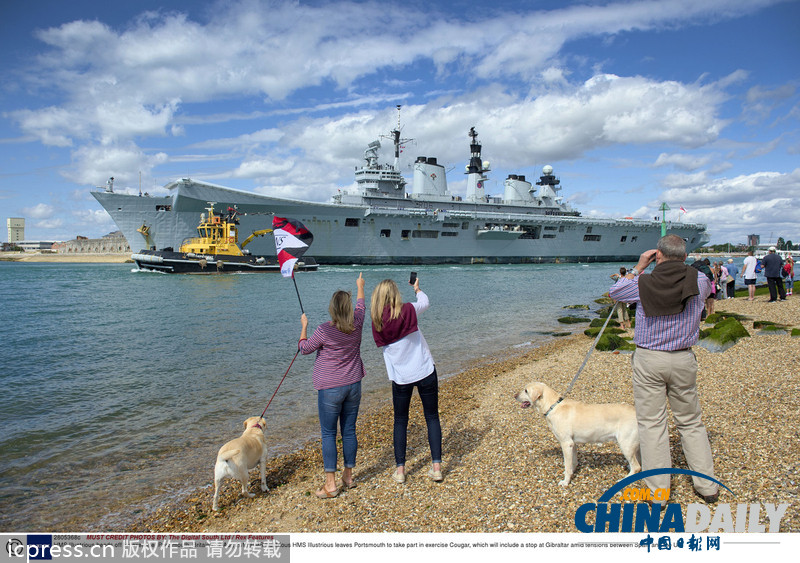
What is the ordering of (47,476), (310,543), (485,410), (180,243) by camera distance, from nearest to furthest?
(310,543), (47,476), (485,410), (180,243)

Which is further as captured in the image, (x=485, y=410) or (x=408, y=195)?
(x=408, y=195)

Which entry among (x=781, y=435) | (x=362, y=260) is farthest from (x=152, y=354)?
(x=362, y=260)

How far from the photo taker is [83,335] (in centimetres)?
1415

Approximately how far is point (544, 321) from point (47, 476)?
1490cm

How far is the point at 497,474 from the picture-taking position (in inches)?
153

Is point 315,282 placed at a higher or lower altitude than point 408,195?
lower

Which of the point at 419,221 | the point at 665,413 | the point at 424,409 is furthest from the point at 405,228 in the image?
the point at 665,413

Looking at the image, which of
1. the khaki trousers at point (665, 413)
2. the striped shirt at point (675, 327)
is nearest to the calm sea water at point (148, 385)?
the khaki trousers at point (665, 413)

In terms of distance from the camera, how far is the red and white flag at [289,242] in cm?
458

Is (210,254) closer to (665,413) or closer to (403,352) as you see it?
(403,352)

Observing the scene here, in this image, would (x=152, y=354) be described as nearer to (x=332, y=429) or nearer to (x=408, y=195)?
(x=332, y=429)

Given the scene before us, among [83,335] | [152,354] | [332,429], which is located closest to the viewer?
[332,429]

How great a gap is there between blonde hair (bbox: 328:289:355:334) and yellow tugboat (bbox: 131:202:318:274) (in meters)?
36.0

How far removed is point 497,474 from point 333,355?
1.74 meters
